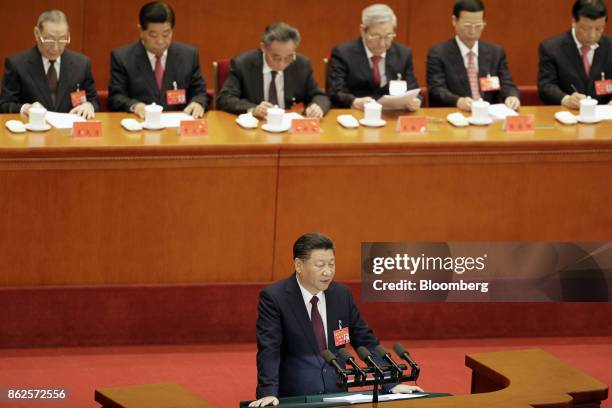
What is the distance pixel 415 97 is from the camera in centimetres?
698

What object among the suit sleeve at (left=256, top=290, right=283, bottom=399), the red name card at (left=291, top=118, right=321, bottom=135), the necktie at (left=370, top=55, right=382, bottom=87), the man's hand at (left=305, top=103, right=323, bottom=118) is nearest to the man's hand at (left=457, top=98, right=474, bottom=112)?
the necktie at (left=370, top=55, right=382, bottom=87)

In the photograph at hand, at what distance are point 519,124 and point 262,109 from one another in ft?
4.27

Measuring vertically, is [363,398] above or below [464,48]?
below

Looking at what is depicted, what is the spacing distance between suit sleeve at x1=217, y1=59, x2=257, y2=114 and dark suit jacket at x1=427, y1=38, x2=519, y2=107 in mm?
1159

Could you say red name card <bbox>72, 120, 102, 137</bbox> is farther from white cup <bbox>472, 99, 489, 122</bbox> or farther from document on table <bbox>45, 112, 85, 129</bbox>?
white cup <bbox>472, 99, 489, 122</bbox>

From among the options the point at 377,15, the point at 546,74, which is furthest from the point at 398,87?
the point at 546,74

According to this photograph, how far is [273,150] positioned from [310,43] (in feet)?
9.23

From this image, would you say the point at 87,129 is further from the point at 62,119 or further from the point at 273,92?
the point at 273,92

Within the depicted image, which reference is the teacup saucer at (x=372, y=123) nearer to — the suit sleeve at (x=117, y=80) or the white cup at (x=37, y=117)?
the suit sleeve at (x=117, y=80)

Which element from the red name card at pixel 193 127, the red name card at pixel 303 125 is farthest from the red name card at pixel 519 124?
the red name card at pixel 193 127

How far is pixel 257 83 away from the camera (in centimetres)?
717

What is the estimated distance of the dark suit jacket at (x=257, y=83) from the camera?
7.08 metres

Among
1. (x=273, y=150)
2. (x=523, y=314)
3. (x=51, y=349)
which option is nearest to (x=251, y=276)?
(x=273, y=150)

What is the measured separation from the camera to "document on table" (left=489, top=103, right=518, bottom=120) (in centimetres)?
689
